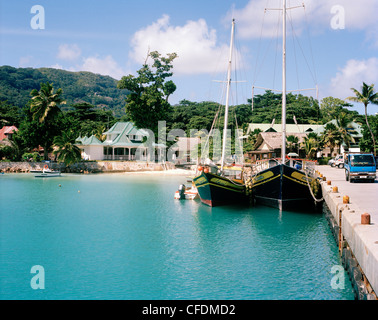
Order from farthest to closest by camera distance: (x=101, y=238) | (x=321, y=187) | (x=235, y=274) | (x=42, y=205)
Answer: (x=42, y=205) → (x=321, y=187) → (x=101, y=238) → (x=235, y=274)

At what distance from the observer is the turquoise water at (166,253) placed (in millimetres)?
11414

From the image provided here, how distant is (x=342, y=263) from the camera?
13.7m

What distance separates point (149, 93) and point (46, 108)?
17035 mm

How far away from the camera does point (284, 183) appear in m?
23.4

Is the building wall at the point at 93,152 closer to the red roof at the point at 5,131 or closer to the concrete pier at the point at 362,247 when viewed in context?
the red roof at the point at 5,131

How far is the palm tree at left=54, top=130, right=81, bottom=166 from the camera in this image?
55750 mm

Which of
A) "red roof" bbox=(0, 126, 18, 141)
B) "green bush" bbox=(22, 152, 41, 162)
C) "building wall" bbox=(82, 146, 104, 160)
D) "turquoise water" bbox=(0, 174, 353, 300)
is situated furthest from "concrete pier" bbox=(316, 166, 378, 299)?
"red roof" bbox=(0, 126, 18, 141)

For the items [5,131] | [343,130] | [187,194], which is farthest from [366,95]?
[5,131]

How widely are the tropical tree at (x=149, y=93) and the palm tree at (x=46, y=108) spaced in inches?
444

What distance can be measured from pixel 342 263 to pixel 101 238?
11408 millimetres

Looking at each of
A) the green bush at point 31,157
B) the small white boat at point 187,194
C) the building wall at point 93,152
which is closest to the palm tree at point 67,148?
the building wall at point 93,152

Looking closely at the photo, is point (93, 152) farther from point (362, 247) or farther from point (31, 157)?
point (362, 247)
